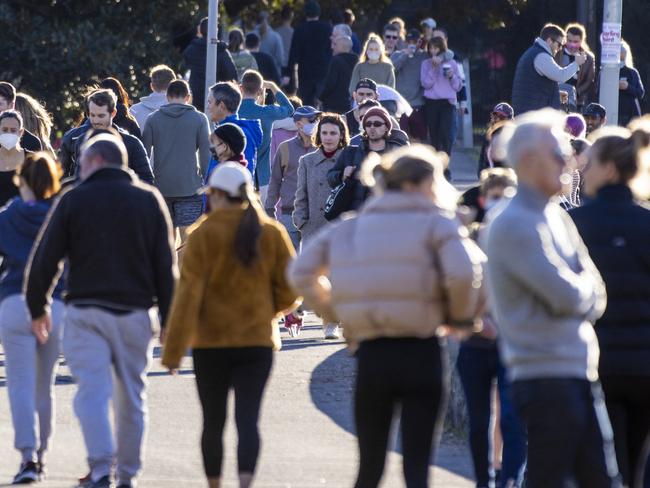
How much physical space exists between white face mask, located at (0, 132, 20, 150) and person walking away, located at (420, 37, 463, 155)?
10.9 metres

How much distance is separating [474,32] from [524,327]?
30446 millimetres

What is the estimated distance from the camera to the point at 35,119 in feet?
44.7

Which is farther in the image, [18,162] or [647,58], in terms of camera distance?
[647,58]

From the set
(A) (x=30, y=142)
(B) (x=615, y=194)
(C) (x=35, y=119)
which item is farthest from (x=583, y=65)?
(B) (x=615, y=194)

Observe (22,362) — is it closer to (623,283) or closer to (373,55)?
(623,283)

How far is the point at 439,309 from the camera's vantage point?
7031 mm

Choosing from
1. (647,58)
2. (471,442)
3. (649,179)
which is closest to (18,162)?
(471,442)

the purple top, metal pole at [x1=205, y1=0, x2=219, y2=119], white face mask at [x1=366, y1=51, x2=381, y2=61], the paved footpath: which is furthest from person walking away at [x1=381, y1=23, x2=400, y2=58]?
the paved footpath

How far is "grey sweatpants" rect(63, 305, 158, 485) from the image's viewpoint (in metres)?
8.48

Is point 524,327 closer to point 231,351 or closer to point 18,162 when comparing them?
point 231,351

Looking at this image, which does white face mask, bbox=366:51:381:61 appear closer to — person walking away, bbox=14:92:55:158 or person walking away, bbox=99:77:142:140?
person walking away, bbox=99:77:142:140

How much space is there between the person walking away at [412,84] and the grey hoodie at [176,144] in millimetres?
6891

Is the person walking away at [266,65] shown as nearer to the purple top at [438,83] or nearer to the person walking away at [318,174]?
the purple top at [438,83]

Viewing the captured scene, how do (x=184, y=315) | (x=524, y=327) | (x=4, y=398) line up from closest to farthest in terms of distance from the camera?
(x=524, y=327) < (x=184, y=315) < (x=4, y=398)
